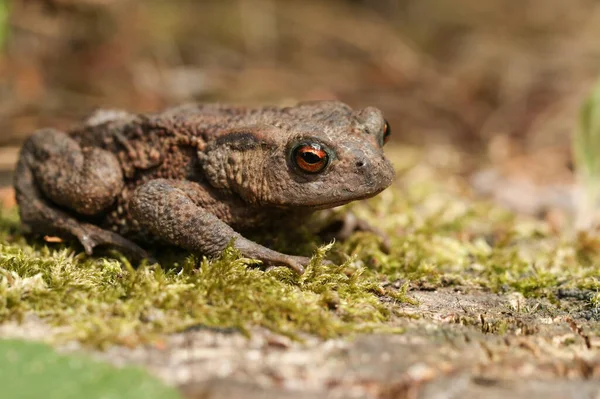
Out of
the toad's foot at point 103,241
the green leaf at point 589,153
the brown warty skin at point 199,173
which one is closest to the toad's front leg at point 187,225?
the brown warty skin at point 199,173

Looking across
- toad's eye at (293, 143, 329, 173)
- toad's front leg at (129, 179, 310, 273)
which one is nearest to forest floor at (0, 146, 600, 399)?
toad's front leg at (129, 179, 310, 273)

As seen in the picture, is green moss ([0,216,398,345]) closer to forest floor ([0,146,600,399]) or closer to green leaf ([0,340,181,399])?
forest floor ([0,146,600,399])

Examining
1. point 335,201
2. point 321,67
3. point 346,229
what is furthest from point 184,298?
point 321,67

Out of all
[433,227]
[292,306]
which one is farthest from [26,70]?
[292,306]

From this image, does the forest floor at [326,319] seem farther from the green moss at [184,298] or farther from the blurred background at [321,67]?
the blurred background at [321,67]

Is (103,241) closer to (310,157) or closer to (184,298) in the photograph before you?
(184,298)

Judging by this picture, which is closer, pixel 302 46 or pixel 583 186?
pixel 583 186

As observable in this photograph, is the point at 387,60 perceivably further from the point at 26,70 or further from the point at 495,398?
the point at 495,398
